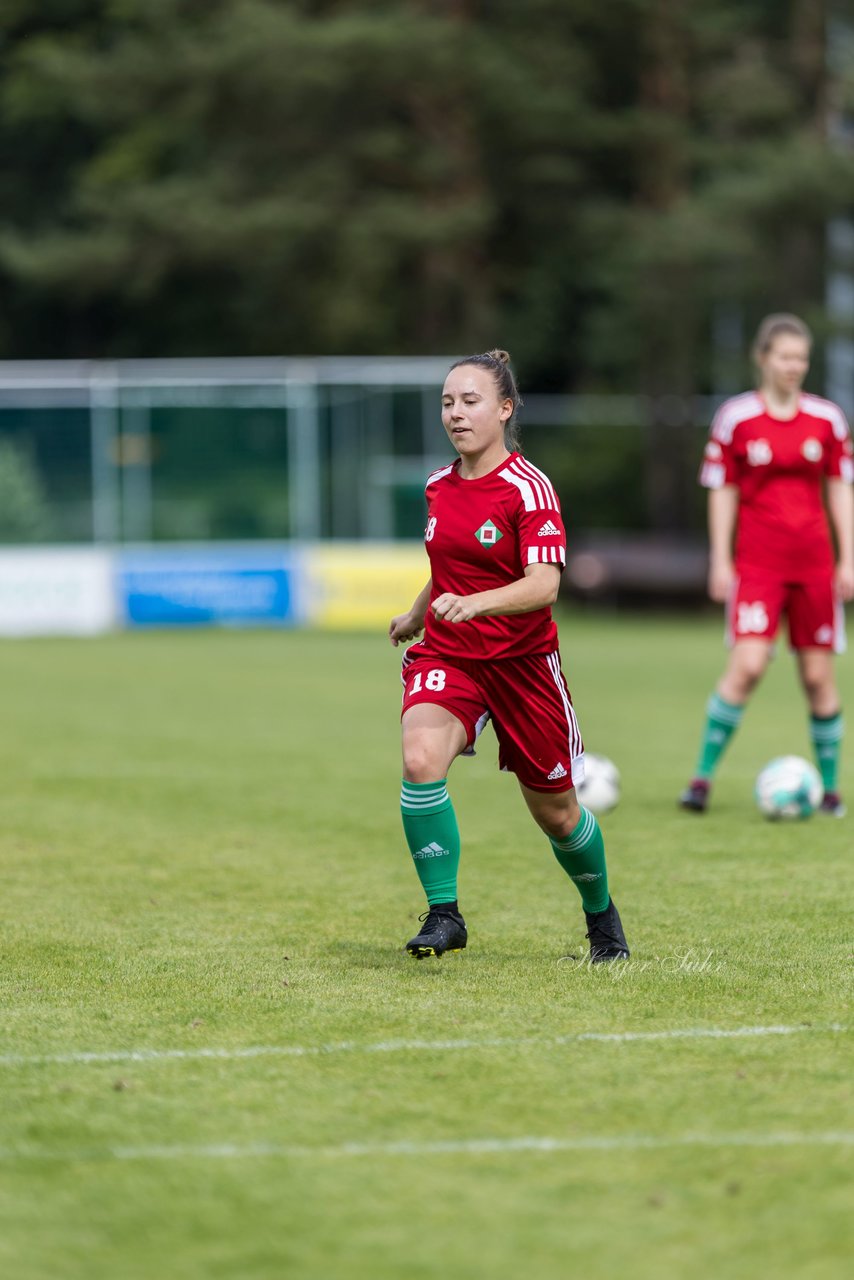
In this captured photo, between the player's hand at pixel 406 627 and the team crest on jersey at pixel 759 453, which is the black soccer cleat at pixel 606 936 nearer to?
the player's hand at pixel 406 627

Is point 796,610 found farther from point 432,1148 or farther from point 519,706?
point 432,1148

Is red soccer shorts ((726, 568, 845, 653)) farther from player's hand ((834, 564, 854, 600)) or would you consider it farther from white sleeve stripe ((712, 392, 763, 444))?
white sleeve stripe ((712, 392, 763, 444))

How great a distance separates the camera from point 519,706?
5359mm

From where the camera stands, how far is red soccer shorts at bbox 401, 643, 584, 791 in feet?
17.5

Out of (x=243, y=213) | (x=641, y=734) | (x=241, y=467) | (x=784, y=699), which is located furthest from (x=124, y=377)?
(x=641, y=734)

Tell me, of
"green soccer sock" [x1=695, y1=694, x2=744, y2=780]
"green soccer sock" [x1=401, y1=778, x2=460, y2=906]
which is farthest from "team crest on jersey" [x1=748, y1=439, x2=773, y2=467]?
"green soccer sock" [x1=401, y1=778, x2=460, y2=906]

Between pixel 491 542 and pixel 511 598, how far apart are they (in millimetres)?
281

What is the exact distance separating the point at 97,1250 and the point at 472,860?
4.44 m

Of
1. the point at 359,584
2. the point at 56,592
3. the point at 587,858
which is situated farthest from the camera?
the point at 359,584

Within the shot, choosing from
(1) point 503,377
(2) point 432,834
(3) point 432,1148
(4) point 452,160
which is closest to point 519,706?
(2) point 432,834

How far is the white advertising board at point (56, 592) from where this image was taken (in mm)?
23797

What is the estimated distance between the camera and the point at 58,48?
36.3m

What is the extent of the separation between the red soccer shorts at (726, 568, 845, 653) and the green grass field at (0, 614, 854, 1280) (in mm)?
846

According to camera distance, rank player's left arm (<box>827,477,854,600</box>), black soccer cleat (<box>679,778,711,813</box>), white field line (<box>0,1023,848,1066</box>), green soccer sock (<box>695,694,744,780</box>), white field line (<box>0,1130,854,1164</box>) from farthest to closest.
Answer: black soccer cleat (<box>679,778,711,813</box>)
green soccer sock (<box>695,694,744,780</box>)
player's left arm (<box>827,477,854,600</box>)
white field line (<box>0,1023,848,1066</box>)
white field line (<box>0,1130,854,1164</box>)
